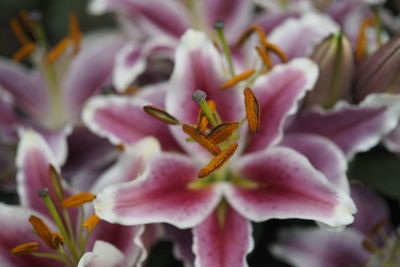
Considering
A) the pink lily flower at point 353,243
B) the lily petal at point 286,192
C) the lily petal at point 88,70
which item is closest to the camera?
the lily petal at point 286,192

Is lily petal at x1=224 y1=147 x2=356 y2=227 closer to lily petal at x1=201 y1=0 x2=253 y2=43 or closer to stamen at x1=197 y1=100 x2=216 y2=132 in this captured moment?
stamen at x1=197 y1=100 x2=216 y2=132

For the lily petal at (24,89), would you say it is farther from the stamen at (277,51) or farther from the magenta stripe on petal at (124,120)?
the stamen at (277,51)

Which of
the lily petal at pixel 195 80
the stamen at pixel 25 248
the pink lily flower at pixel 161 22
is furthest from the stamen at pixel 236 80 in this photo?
the stamen at pixel 25 248

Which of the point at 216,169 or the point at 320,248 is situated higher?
the point at 216,169

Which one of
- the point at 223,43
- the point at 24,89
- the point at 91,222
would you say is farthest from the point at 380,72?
the point at 24,89

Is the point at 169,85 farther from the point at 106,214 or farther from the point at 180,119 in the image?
the point at 106,214

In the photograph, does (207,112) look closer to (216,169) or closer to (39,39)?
(216,169)
